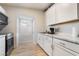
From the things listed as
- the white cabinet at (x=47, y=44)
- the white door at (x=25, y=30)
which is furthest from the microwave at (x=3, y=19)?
the white cabinet at (x=47, y=44)

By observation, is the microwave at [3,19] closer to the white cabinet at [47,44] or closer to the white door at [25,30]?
the white door at [25,30]

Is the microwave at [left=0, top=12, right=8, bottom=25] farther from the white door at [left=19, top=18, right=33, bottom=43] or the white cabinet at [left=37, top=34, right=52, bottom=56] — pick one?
the white cabinet at [left=37, top=34, right=52, bottom=56]

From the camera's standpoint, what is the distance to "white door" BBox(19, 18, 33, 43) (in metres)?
1.44

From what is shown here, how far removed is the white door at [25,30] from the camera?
1.44 meters

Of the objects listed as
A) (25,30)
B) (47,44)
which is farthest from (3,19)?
(47,44)

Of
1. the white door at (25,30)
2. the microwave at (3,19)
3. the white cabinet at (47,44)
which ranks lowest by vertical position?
the white cabinet at (47,44)

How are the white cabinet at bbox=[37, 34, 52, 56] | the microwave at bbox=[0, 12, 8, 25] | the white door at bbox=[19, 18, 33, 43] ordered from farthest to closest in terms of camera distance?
the white cabinet at bbox=[37, 34, 52, 56] → the white door at bbox=[19, 18, 33, 43] → the microwave at bbox=[0, 12, 8, 25]

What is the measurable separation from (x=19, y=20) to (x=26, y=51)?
82 centimetres

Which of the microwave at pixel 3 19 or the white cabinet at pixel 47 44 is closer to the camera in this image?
the microwave at pixel 3 19

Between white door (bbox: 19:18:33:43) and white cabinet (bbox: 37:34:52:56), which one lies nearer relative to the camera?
white door (bbox: 19:18:33:43)

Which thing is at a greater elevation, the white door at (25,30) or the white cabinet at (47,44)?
the white door at (25,30)

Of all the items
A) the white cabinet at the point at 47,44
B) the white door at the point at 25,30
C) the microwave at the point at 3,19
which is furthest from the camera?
the white cabinet at the point at 47,44

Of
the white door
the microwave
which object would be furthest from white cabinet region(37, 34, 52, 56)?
the microwave

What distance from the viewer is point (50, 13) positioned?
2.61 metres
